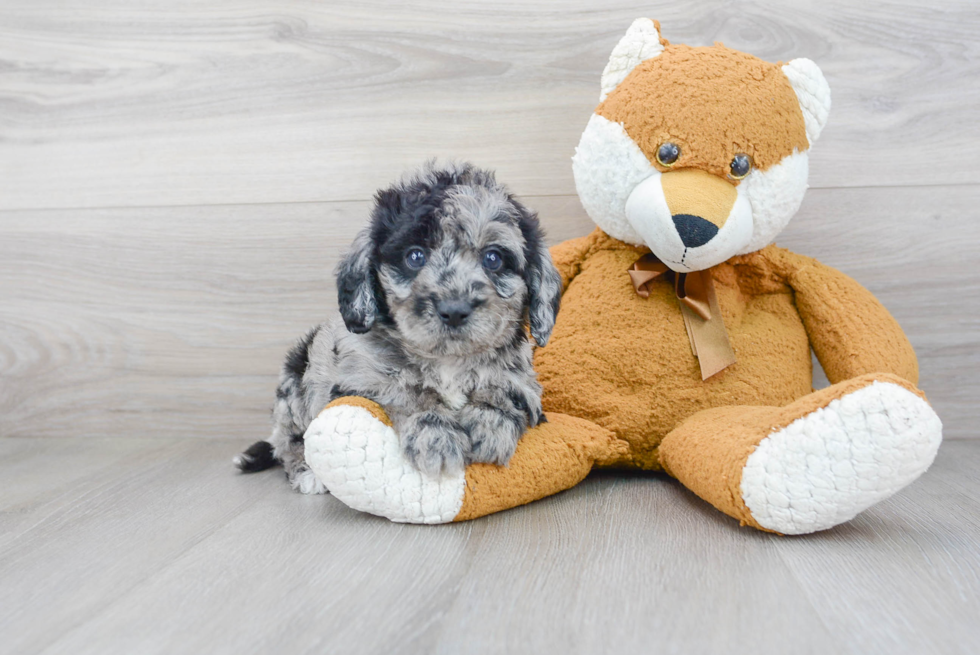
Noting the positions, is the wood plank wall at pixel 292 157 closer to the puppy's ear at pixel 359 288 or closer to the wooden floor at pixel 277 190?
the wooden floor at pixel 277 190

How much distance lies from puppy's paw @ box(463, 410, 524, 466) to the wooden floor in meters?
0.12

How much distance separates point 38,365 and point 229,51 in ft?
3.51

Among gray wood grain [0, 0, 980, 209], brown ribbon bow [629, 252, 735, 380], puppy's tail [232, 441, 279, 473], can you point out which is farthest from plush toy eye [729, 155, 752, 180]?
puppy's tail [232, 441, 279, 473]

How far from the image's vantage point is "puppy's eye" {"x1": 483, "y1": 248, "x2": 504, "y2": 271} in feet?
4.24

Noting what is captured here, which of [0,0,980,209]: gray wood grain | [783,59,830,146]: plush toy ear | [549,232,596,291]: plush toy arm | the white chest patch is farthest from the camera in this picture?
[0,0,980,209]: gray wood grain

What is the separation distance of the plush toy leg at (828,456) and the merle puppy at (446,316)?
409mm

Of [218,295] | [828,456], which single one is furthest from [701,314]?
[218,295]

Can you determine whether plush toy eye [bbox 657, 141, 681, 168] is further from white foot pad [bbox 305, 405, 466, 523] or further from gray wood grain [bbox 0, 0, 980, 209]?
white foot pad [bbox 305, 405, 466, 523]

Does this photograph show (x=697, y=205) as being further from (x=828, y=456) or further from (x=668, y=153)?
(x=828, y=456)

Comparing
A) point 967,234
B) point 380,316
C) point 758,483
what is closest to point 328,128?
point 380,316

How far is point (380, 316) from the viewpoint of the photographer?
1332 millimetres

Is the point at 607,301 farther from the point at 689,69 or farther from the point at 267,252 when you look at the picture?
the point at 267,252

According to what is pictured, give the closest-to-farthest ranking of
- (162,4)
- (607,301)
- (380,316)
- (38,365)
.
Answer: (380,316) → (607,301) → (162,4) → (38,365)

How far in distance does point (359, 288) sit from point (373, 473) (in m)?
0.33
